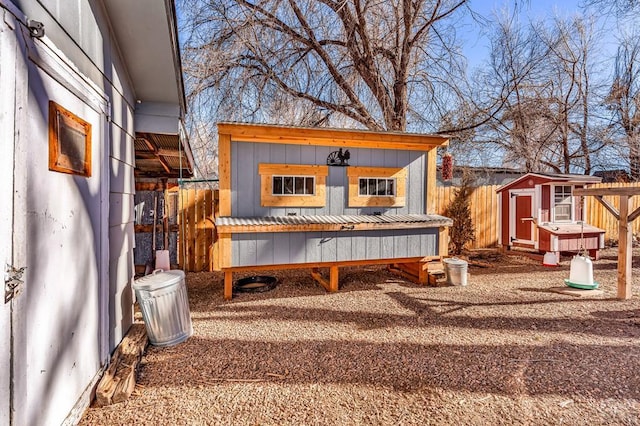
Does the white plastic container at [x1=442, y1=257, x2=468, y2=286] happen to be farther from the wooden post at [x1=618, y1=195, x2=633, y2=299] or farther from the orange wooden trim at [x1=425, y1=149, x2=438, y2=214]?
the wooden post at [x1=618, y1=195, x2=633, y2=299]

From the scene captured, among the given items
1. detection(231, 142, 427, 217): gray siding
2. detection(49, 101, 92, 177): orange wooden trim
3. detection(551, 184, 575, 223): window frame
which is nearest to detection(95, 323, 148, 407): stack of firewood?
detection(49, 101, 92, 177): orange wooden trim

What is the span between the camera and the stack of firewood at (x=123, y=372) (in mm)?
2283

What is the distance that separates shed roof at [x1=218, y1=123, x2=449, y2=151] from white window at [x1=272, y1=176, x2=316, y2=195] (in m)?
0.55

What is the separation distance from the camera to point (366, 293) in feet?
16.9

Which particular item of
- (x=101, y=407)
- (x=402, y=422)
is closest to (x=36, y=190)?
(x=101, y=407)

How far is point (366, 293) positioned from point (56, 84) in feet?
14.5

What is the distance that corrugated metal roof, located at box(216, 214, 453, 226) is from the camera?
4.68m

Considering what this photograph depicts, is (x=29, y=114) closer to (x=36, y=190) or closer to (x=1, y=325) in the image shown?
(x=36, y=190)

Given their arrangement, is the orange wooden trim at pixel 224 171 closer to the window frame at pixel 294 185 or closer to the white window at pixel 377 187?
the window frame at pixel 294 185

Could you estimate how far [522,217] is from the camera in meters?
7.65

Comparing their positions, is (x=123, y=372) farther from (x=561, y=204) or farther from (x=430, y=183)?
(x=561, y=204)

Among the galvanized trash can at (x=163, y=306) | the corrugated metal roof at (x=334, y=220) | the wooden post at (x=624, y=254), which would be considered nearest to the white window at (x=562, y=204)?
the wooden post at (x=624, y=254)

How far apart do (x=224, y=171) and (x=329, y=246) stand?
6.31 feet

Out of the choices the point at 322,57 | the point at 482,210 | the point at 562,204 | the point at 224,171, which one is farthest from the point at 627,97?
the point at 224,171
